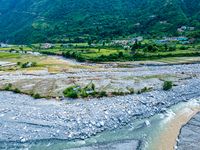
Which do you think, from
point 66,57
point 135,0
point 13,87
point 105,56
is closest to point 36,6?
point 135,0

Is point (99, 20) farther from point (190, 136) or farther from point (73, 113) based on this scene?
point (190, 136)

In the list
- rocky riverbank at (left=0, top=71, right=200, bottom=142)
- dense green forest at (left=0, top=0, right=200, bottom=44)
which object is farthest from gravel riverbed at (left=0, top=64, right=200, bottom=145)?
dense green forest at (left=0, top=0, right=200, bottom=44)

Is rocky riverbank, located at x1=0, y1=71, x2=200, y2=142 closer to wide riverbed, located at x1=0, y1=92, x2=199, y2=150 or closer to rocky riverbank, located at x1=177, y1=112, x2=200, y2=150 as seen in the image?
wide riverbed, located at x1=0, y1=92, x2=199, y2=150

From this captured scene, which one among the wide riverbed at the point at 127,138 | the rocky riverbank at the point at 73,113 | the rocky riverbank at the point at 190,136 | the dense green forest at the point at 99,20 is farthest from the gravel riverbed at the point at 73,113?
the dense green forest at the point at 99,20

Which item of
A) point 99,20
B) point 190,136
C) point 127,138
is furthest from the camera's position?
point 99,20

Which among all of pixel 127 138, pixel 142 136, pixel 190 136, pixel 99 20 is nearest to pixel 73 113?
pixel 127 138

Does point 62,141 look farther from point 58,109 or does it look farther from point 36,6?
point 36,6

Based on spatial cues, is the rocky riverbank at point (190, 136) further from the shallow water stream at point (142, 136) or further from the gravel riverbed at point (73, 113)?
the gravel riverbed at point (73, 113)

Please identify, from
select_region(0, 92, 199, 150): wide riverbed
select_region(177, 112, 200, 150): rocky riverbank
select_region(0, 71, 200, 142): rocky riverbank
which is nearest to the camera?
select_region(177, 112, 200, 150): rocky riverbank
